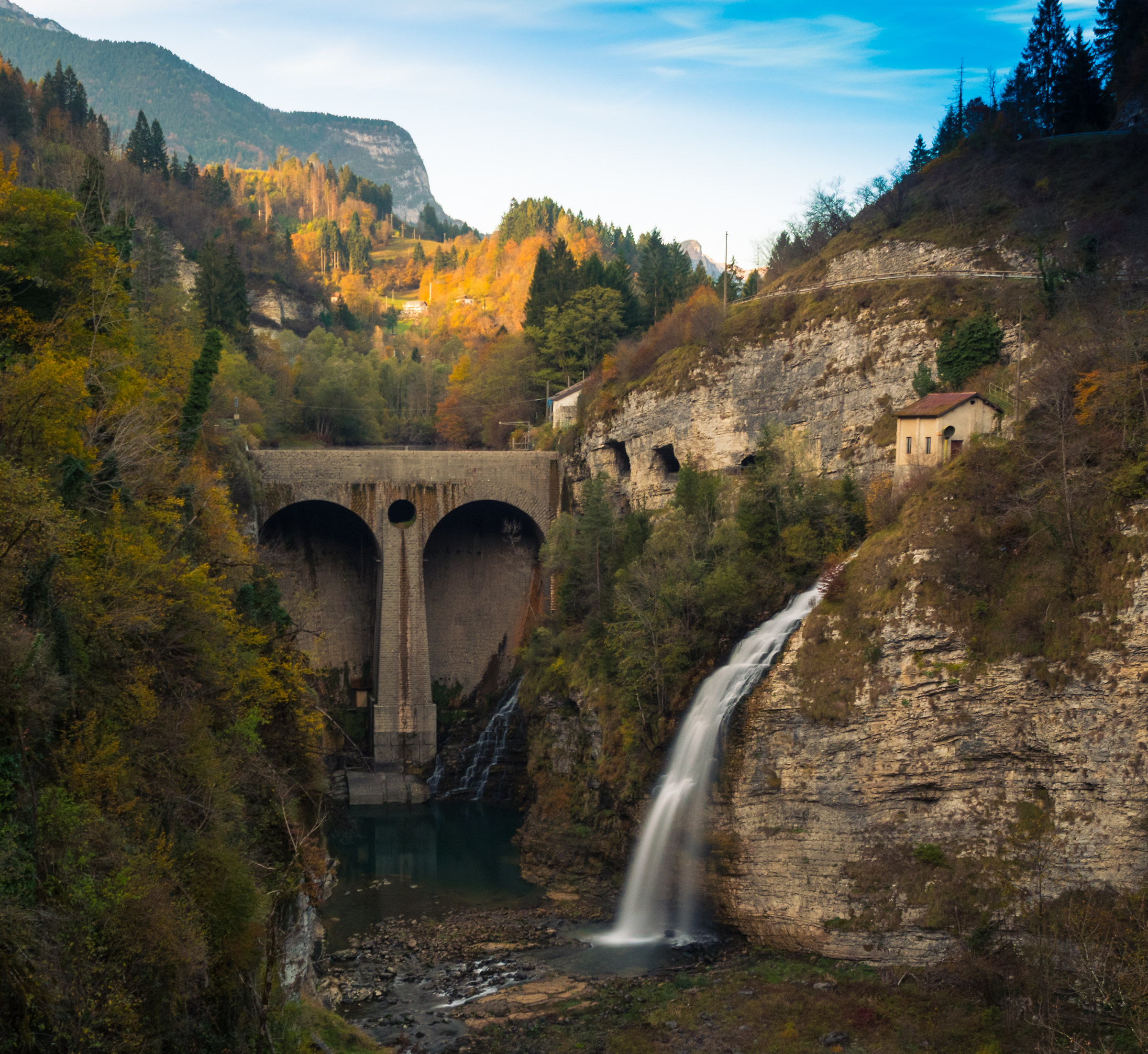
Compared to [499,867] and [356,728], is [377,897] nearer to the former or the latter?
[499,867]

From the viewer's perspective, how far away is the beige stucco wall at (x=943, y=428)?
29500mm

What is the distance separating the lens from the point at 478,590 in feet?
157

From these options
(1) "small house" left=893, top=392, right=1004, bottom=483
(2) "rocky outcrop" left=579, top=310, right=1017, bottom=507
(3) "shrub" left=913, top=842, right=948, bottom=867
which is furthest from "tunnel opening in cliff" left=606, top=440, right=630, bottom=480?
(3) "shrub" left=913, top=842, right=948, bottom=867

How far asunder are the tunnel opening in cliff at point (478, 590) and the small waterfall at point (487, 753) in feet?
14.5

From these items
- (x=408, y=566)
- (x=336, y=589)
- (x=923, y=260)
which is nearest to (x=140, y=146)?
(x=336, y=589)

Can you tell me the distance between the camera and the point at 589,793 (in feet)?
111

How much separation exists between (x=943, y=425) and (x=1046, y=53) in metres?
29.7

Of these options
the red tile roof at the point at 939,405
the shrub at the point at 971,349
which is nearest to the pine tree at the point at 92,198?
the red tile roof at the point at 939,405

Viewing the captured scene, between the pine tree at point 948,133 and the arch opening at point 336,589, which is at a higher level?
the pine tree at point 948,133

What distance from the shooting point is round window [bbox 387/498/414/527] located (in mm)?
45188

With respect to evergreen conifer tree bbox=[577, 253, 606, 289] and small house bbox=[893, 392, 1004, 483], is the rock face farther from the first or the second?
evergreen conifer tree bbox=[577, 253, 606, 289]

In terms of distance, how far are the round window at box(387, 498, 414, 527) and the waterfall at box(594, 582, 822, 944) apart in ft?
63.8

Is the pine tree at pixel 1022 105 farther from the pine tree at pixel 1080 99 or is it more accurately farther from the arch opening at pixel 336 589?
the arch opening at pixel 336 589

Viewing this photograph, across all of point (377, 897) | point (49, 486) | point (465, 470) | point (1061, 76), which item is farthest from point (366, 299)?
point (49, 486)
